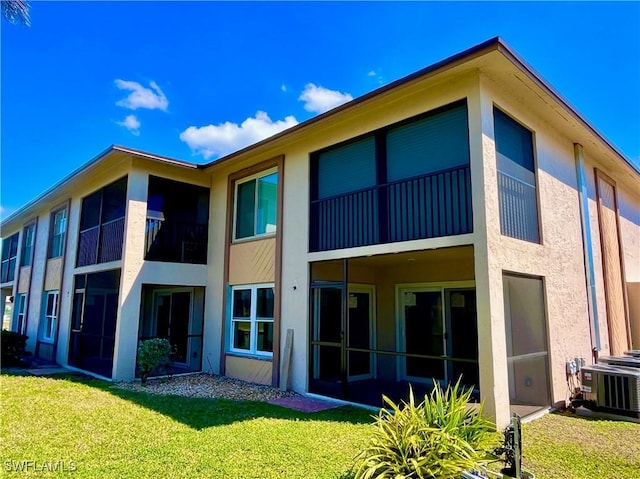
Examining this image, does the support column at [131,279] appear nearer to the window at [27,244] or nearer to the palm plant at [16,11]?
the palm plant at [16,11]

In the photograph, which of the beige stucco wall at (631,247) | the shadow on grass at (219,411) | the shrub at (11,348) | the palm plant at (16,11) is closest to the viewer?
the shadow on grass at (219,411)

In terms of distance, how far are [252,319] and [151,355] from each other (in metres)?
2.71

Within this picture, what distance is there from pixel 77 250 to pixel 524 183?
48.7 feet

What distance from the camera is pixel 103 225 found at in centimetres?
1373

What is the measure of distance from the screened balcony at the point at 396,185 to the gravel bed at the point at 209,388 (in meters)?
3.61

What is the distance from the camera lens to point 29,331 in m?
18.9

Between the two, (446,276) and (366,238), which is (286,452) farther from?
(446,276)

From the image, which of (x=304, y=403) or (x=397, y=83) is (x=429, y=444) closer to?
(x=304, y=403)

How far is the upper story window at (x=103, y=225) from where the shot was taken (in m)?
12.8

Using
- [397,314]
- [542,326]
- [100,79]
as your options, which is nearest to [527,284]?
[542,326]

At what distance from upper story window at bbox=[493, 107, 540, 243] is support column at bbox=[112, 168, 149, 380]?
964 centimetres

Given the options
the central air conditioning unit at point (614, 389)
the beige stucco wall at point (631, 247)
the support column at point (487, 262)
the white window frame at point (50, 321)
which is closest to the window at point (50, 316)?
the white window frame at point (50, 321)

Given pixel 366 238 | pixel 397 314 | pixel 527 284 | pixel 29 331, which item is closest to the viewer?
pixel 527 284

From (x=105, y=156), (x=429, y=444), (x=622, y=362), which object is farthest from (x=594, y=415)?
(x=105, y=156)
